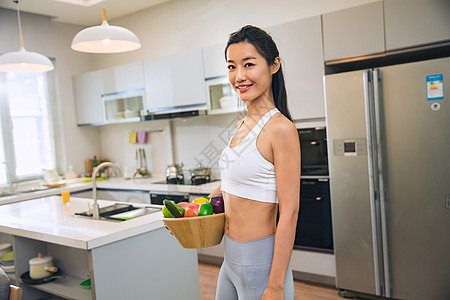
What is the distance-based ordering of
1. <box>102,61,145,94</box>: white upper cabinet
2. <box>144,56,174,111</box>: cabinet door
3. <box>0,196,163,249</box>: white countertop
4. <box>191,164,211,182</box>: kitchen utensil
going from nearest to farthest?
1. <box>0,196,163,249</box>: white countertop
2. <box>191,164,211,182</box>: kitchen utensil
3. <box>144,56,174,111</box>: cabinet door
4. <box>102,61,145,94</box>: white upper cabinet

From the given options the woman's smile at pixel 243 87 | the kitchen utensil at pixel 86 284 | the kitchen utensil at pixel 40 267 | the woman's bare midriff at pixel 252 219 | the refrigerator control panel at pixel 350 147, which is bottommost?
the kitchen utensil at pixel 86 284

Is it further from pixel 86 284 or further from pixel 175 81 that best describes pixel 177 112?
pixel 86 284

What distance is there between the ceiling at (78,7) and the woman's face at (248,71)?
341 centimetres

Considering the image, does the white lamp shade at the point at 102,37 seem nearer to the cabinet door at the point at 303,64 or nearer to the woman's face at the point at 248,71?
the cabinet door at the point at 303,64

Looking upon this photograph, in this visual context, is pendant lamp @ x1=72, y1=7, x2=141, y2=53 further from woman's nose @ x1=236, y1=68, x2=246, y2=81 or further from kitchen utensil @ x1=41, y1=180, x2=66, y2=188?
kitchen utensil @ x1=41, y1=180, x2=66, y2=188

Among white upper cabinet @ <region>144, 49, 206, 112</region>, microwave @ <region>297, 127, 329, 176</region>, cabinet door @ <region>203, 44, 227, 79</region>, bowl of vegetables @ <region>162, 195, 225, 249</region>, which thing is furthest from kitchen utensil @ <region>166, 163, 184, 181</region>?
bowl of vegetables @ <region>162, 195, 225, 249</region>

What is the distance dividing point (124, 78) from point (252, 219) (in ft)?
12.2

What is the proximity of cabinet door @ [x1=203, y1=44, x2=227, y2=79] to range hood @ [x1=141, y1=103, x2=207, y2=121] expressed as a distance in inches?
13.3

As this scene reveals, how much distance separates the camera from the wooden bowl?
4.16ft

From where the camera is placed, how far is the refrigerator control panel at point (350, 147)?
2744 millimetres

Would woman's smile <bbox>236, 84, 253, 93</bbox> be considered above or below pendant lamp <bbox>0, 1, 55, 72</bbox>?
below

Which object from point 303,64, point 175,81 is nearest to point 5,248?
point 175,81

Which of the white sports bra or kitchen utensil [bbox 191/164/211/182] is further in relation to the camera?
kitchen utensil [bbox 191/164/211/182]

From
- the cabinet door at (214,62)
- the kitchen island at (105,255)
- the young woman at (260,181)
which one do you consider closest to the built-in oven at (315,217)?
the kitchen island at (105,255)
